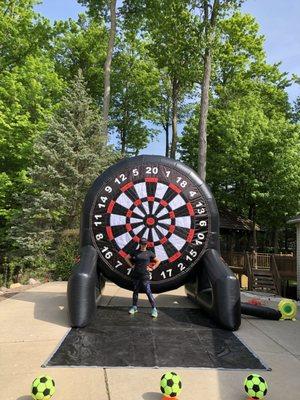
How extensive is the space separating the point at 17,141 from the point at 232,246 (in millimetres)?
15606

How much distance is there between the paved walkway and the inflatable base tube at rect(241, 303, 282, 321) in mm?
203

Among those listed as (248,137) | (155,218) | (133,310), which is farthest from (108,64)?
(133,310)

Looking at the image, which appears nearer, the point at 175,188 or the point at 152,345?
the point at 152,345

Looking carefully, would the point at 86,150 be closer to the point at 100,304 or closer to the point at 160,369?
the point at 100,304

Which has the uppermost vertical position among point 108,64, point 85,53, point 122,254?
point 85,53

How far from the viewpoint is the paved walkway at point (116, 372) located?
523 cm

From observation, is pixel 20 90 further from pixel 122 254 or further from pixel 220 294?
pixel 220 294

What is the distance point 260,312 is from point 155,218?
3.11 metres

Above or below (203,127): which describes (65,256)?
below

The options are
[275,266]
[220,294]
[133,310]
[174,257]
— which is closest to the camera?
[220,294]

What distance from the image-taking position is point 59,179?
19141 mm

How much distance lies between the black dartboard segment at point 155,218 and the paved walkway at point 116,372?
189 cm

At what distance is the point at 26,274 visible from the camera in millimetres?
17156

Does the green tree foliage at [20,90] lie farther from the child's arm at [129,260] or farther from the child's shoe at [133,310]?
the child's shoe at [133,310]
